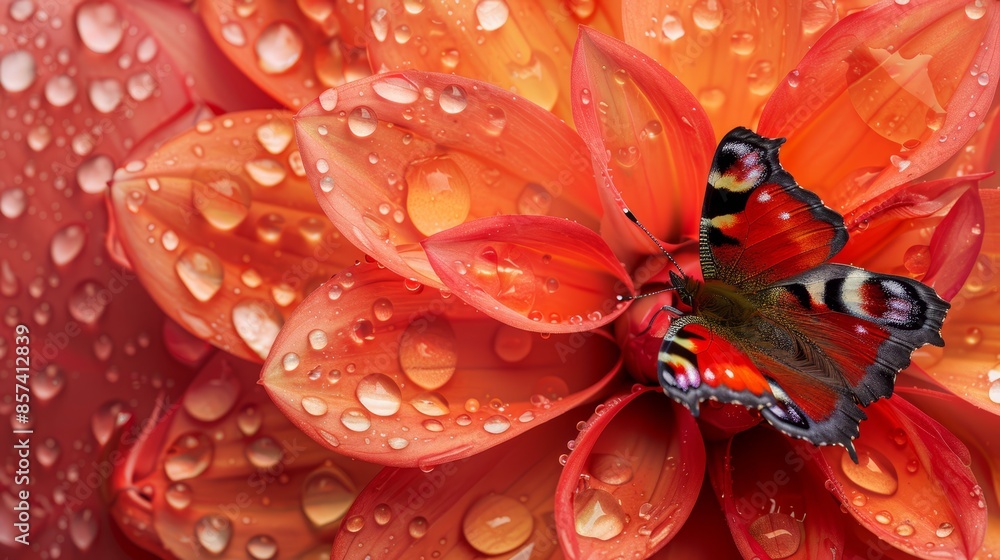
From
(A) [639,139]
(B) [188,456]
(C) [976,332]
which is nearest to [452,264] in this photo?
(A) [639,139]

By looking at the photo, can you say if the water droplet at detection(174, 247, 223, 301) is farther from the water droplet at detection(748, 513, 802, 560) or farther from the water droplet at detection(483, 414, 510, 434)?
the water droplet at detection(748, 513, 802, 560)

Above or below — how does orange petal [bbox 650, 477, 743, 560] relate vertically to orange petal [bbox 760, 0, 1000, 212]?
below

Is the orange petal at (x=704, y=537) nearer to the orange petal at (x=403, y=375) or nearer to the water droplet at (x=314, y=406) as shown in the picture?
the orange petal at (x=403, y=375)

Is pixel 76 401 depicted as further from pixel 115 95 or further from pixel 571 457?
pixel 571 457

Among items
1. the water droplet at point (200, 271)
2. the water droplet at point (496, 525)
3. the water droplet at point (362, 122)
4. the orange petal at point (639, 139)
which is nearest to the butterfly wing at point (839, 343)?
the orange petal at point (639, 139)

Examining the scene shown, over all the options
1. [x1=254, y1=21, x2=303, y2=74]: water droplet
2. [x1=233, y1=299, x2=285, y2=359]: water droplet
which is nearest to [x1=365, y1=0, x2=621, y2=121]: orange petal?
[x1=254, y1=21, x2=303, y2=74]: water droplet
